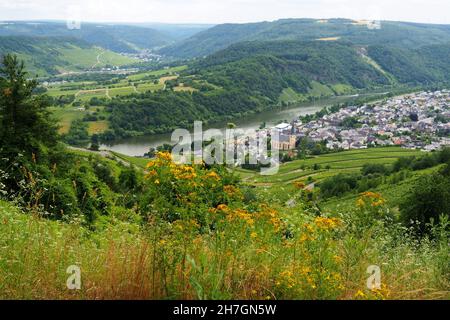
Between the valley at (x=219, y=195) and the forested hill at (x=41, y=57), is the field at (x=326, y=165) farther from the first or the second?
the forested hill at (x=41, y=57)

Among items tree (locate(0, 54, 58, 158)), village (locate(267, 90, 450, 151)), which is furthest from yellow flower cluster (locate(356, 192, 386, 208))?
village (locate(267, 90, 450, 151))

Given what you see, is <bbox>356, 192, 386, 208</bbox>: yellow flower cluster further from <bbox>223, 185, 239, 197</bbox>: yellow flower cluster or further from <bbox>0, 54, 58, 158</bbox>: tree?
<bbox>0, 54, 58, 158</bbox>: tree

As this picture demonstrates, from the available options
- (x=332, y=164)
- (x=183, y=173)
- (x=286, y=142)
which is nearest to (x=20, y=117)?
(x=183, y=173)

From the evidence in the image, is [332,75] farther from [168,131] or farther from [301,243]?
[301,243]

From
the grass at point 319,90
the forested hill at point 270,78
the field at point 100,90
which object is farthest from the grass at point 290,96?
the field at point 100,90

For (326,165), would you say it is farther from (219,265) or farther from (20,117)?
(219,265)
